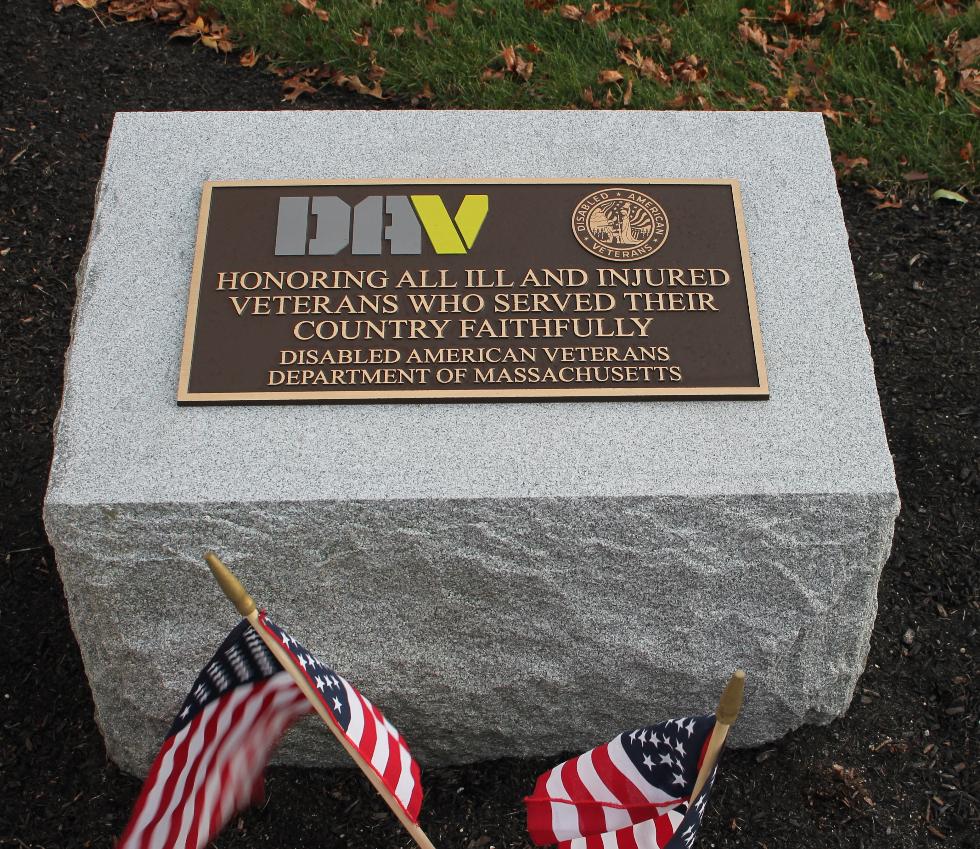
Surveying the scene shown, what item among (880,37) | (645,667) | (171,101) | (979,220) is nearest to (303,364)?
(645,667)

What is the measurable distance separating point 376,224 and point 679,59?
2.99m

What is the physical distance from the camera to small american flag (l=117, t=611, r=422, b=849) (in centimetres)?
276

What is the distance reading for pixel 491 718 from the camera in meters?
3.70

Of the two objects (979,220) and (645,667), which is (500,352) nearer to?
(645,667)

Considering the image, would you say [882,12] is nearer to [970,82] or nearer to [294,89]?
[970,82]

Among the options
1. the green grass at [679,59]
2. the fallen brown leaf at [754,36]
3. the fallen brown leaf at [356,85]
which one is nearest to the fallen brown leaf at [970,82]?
the green grass at [679,59]

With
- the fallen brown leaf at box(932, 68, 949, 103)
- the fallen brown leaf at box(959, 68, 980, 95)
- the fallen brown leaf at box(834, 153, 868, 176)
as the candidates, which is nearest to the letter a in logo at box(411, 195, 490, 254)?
the fallen brown leaf at box(834, 153, 868, 176)

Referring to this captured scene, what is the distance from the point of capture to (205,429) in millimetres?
3350

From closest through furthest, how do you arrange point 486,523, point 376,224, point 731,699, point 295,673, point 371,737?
point 731,699
point 295,673
point 371,737
point 486,523
point 376,224

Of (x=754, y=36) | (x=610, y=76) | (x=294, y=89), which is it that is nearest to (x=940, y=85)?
(x=754, y=36)

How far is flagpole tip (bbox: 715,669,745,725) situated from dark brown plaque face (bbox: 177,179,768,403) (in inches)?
43.3

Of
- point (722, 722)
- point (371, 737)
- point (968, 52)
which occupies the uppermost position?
point (722, 722)

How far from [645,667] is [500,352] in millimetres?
1026

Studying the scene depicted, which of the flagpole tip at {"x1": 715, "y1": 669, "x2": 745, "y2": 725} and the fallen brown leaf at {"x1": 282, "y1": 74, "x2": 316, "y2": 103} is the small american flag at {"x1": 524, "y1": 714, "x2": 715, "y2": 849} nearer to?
the flagpole tip at {"x1": 715, "y1": 669, "x2": 745, "y2": 725}
